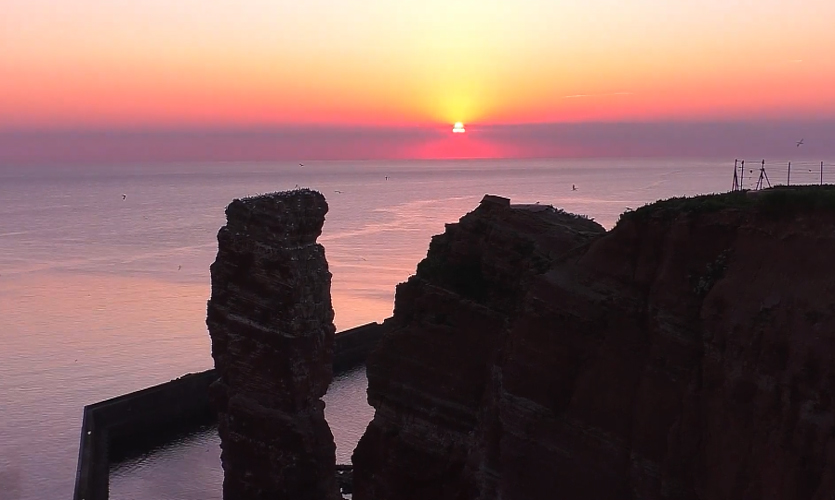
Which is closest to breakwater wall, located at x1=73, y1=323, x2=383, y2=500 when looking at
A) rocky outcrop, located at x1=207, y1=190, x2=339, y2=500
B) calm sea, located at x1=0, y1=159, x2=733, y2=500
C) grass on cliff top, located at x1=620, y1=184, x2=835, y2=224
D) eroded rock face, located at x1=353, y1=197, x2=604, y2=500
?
calm sea, located at x1=0, y1=159, x2=733, y2=500

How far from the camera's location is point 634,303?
1731 cm

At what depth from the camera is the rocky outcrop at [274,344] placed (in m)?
26.3

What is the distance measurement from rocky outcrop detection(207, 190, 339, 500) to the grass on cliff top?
1203 cm

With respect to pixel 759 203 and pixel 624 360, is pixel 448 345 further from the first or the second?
pixel 759 203

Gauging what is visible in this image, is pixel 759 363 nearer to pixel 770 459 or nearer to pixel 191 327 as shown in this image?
pixel 770 459

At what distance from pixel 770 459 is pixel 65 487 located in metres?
35.2

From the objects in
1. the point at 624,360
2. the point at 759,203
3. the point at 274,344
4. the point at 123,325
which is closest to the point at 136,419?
the point at 274,344

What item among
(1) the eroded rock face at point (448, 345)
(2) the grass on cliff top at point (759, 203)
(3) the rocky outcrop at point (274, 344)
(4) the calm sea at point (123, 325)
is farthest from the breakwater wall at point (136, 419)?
(2) the grass on cliff top at point (759, 203)

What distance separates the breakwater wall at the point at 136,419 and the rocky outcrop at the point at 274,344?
13.6m

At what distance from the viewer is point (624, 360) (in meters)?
17.3

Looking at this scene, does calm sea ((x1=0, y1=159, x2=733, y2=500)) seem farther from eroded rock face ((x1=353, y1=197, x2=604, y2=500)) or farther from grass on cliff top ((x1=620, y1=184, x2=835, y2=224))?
grass on cliff top ((x1=620, y1=184, x2=835, y2=224))

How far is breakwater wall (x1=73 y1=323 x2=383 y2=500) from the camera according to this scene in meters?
39.7

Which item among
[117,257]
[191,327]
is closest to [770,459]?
[191,327]

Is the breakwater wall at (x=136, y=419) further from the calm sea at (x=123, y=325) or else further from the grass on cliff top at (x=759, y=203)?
the grass on cliff top at (x=759, y=203)
